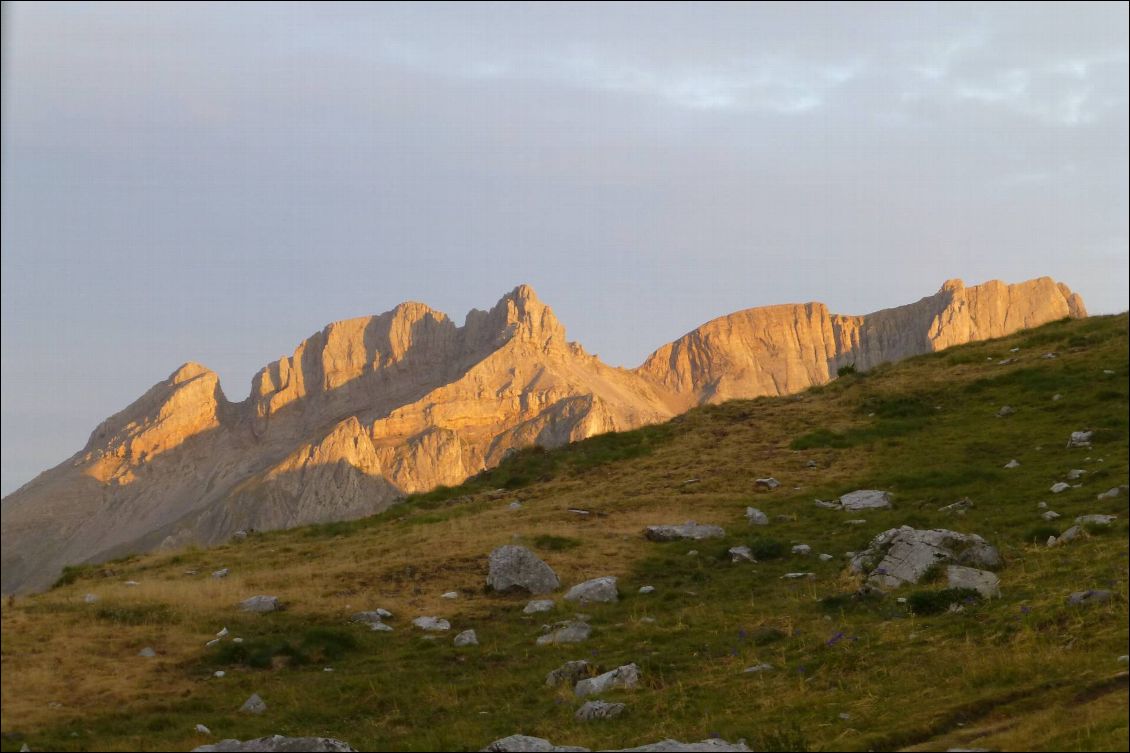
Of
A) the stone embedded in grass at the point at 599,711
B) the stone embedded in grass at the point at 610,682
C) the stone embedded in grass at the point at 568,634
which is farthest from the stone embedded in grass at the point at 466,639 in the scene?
the stone embedded in grass at the point at 599,711

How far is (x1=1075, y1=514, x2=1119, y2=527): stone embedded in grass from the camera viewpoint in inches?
718

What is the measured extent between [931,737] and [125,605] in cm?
1573

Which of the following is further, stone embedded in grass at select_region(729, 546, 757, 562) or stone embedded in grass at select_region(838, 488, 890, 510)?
stone embedded in grass at select_region(838, 488, 890, 510)

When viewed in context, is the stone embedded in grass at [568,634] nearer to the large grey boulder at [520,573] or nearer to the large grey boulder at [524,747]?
the large grey boulder at [520,573]

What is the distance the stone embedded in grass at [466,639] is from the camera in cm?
1788

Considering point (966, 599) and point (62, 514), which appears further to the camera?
point (62, 514)

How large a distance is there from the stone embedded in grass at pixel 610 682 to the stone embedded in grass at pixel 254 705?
4508 mm

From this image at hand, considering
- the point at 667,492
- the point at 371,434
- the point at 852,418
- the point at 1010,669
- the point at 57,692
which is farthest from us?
the point at 371,434

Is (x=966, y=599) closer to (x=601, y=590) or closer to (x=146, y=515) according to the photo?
(x=601, y=590)

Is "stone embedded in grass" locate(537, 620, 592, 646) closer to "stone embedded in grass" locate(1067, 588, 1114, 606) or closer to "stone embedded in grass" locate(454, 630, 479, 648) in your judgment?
"stone embedded in grass" locate(454, 630, 479, 648)

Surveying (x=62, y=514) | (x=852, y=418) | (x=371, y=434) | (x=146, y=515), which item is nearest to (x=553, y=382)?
(x=371, y=434)

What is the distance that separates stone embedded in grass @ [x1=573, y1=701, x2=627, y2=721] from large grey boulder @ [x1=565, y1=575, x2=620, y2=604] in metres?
6.72

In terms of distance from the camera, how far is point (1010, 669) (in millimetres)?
12023

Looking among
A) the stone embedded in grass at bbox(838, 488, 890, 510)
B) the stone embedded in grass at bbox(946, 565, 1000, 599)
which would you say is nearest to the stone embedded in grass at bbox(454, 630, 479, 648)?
the stone embedded in grass at bbox(946, 565, 1000, 599)
